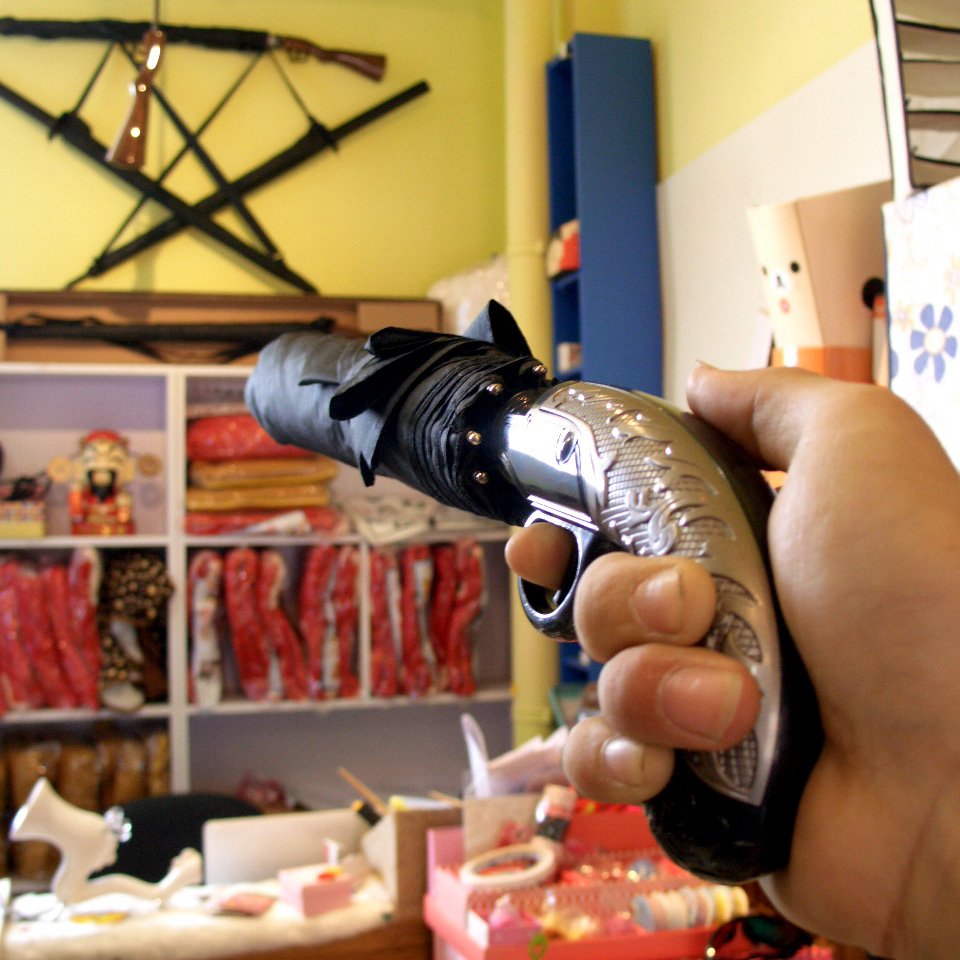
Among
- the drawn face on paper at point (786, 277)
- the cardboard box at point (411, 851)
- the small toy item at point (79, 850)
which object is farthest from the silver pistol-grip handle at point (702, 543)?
the small toy item at point (79, 850)

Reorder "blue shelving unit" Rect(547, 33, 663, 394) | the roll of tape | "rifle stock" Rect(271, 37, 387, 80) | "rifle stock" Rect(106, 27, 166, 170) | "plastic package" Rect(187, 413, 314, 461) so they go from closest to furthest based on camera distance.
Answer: the roll of tape
"rifle stock" Rect(106, 27, 166, 170)
"blue shelving unit" Rect(547, 33, 663, 394)
"plastic package" Rect(187, 413, 314, 461)
"rifle stock" Rect(271, 37, 387, 80)

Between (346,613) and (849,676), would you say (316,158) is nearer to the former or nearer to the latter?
(346,613)

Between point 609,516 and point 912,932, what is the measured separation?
19cm

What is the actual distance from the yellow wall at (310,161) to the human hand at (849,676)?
106 inches

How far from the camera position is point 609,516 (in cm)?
43

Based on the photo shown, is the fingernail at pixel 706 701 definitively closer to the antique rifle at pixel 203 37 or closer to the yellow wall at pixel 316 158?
the yellow wall at pixel 316 158

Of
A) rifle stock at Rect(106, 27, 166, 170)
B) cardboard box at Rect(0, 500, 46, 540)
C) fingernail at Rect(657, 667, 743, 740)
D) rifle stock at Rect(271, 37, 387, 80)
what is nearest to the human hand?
fingernail at Rect(657, 667, 743, 740)

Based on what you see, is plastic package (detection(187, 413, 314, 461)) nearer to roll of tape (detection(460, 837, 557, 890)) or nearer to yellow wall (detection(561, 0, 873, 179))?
yellow wall (detection(561, 0, 873, 179))

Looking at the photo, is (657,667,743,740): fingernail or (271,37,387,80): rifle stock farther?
(271,37,387,80): rifle stock

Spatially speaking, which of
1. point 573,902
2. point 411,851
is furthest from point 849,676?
point 411,851

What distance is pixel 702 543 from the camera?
395mm

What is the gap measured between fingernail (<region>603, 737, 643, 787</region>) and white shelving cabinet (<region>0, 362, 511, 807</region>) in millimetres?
2316

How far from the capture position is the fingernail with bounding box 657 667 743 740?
1.18 ft

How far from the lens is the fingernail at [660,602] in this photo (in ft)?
1.23
